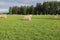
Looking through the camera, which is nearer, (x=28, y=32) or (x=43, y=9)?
(x=28, y=32)

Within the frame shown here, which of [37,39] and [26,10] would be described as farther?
[26,10]

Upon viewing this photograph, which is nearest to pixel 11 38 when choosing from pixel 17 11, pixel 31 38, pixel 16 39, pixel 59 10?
pixel 16 39

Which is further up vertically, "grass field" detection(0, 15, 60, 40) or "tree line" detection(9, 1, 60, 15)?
"grass field" detection(0, 15, 60, 40)

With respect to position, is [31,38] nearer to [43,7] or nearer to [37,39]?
[37,39]

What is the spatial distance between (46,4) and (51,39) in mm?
84838

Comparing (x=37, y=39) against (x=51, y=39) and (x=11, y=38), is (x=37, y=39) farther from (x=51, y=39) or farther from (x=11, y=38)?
(x=11, y=38)

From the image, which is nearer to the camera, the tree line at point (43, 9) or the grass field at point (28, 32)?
the grass field at point (28, 32)

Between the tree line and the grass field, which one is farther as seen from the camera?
the tree line

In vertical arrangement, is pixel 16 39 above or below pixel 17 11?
above

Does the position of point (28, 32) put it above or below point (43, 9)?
above

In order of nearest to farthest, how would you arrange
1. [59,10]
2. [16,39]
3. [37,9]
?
[16,39] < [59,10] < [37,9]

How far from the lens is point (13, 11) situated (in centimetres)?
10244

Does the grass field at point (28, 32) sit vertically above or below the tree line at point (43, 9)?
above

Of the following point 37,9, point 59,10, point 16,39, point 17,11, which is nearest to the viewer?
point 16,39
